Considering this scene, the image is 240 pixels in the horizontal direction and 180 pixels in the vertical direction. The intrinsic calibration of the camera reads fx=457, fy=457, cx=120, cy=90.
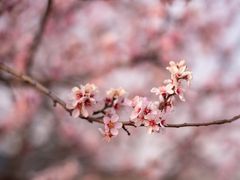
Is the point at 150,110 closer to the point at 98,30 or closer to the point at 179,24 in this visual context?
the point at 179,24

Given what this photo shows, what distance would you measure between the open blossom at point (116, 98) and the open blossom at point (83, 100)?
127mm

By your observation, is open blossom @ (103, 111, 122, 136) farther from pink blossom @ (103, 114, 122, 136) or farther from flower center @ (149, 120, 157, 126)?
flower center @ (149, 120, 157, 126)

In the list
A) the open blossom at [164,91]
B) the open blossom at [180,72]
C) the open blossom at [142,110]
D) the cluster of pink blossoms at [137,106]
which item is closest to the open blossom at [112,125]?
the cluster of pink blossoms at [137,106]

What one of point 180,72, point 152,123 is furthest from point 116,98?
point 180,72

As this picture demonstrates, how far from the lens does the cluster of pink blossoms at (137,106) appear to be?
254cm

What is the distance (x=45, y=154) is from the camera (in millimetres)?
13961

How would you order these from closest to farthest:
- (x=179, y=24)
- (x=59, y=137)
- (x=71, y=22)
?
(x=179, y=24), (x=71, y=22), (x=59, y=137)

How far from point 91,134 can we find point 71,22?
22.3ft

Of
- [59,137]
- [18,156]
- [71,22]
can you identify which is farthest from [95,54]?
[59,137]

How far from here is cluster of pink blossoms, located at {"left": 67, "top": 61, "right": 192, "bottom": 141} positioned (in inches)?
100

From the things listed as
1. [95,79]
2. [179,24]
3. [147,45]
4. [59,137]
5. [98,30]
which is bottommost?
[95,79]

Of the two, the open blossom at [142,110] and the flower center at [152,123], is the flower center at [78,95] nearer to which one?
the open blossom at [142,110]

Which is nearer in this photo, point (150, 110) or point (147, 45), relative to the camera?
point (150, 110)

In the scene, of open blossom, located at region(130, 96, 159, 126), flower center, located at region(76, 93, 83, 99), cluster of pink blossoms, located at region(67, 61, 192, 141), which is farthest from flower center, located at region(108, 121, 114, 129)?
flower center, located at region(76, 93, 83, 99)
